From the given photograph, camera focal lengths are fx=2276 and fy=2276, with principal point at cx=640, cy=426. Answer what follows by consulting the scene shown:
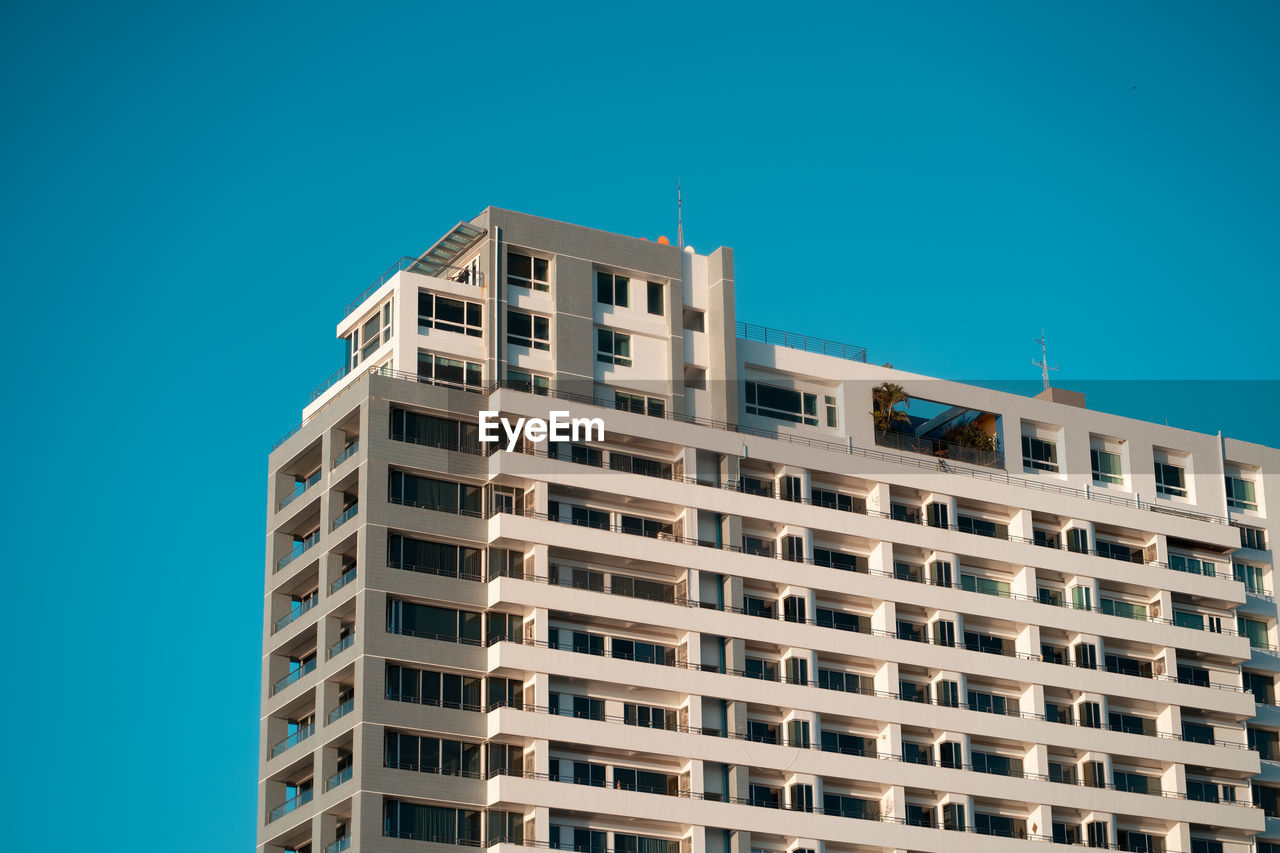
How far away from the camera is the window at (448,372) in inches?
4980

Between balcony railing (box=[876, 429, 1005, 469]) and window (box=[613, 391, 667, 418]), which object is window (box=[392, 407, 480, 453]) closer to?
window (box=[613, 391, 667, 418])

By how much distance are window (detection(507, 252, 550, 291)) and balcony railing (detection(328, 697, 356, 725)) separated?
85.9 feet

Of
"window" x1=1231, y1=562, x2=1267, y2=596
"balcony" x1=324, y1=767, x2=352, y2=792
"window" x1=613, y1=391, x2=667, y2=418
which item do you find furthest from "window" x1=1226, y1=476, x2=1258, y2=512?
"balcony" x1=324, y1=767, x2=352, y2=792

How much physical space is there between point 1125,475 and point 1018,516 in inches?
462

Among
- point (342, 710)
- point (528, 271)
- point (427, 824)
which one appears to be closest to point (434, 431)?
point (528, 271)

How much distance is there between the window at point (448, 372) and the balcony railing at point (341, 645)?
589 inches

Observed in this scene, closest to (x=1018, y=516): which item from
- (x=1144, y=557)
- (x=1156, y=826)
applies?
(x=1144, y=557)

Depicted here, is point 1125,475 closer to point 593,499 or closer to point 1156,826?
point 1156,826

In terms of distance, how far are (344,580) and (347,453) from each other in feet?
23.8

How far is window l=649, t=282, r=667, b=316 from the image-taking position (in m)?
134

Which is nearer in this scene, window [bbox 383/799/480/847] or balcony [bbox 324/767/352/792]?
window [bbox 383/799/480/847]

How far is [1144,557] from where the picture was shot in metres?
144

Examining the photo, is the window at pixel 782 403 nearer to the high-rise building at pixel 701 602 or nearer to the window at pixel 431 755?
the high-rise building at pixel 701 602

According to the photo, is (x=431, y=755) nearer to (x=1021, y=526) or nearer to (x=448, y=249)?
(x=448, y=249)
